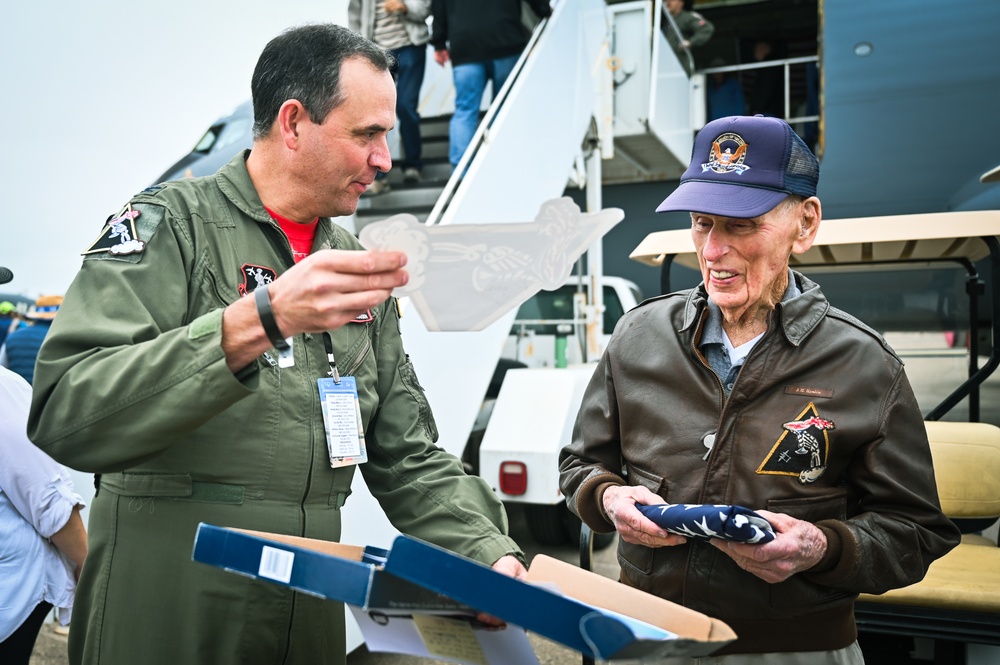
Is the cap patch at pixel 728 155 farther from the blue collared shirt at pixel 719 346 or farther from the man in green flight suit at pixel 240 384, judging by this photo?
the man in green flight suit at pixel 240 384

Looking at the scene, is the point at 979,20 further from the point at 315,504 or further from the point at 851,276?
the point at 315,504

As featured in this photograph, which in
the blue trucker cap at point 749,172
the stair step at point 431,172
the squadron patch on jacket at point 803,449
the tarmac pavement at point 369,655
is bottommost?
the tarmac pavement at point 369,655

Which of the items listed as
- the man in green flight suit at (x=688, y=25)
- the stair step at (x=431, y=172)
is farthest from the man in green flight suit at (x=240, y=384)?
the man in green flight suit at (x=688, y=25)

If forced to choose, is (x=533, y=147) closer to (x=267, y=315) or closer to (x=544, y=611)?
(x=267, y=315)

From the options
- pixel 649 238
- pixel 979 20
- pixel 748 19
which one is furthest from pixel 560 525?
pixel 748 19

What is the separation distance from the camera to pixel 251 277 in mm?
1586

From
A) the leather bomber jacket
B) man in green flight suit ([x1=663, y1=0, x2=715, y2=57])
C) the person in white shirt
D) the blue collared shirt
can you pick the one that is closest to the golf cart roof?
the blue collared shirt

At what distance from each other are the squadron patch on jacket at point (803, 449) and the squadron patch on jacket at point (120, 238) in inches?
50.1

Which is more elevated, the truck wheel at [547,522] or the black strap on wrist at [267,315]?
the black strap on wrist at [267,315]

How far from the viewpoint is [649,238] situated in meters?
3.40

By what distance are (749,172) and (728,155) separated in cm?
7

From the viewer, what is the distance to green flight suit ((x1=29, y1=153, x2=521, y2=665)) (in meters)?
1.24

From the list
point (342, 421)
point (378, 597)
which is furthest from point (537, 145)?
point (378, 597)

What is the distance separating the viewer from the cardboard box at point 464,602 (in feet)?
3.13
